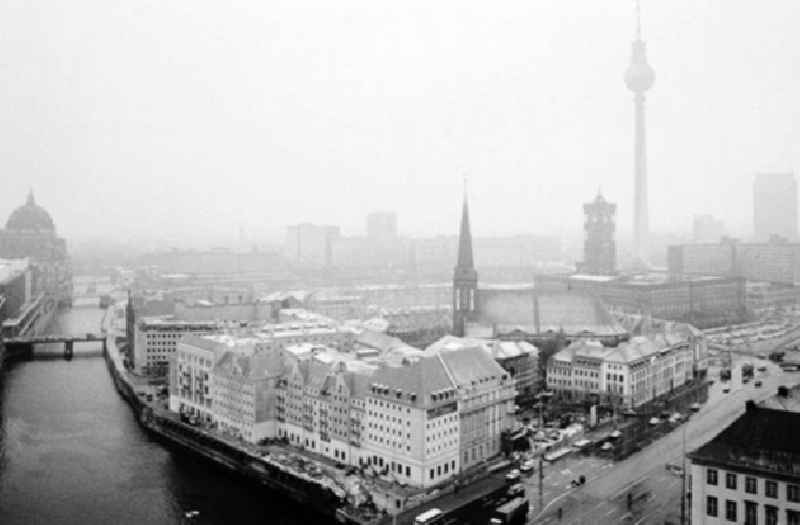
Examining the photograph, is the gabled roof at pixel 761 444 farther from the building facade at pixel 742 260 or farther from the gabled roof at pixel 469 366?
the building facade at pixel 742 260

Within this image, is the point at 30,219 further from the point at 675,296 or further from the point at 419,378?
the point at 419,378

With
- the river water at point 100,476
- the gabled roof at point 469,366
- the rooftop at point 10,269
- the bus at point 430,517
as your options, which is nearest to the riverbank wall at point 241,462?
the river water at point 100,476

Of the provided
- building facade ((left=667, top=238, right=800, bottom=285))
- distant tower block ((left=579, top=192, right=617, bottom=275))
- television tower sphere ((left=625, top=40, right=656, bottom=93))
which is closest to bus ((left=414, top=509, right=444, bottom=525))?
distant tower block ((left=579, top=192, right=617, bottom=275))

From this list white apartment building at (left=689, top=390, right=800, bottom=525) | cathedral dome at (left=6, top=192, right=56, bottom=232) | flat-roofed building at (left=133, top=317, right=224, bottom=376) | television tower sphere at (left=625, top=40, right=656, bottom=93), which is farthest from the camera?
television tower sphere at (left=625, top=40, right=656, bottom=93)

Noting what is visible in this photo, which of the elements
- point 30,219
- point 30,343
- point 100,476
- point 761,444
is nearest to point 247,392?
point 100,476

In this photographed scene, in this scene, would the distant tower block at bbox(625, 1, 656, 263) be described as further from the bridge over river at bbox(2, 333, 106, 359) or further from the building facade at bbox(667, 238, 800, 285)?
the bridge over river at bbox(2, 333, 106, 359)

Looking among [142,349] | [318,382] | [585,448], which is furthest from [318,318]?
[585,448]

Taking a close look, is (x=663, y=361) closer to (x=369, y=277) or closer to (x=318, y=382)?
(x=318, y=382)

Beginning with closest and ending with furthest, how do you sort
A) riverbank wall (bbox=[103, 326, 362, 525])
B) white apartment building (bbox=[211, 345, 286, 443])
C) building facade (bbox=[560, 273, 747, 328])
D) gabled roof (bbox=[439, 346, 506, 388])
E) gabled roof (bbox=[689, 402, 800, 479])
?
gabled roof (bbox=[689, 402, 800, 479]) → riverbank wall (bbox=[103, 326, 362, 525]) → gabled roof (bbox=[439, 346, 506, 388]) → white apartment building (bbox=[211, 345, 286, 443]) → building facade (bbox=[560, 273, 747, 328])
